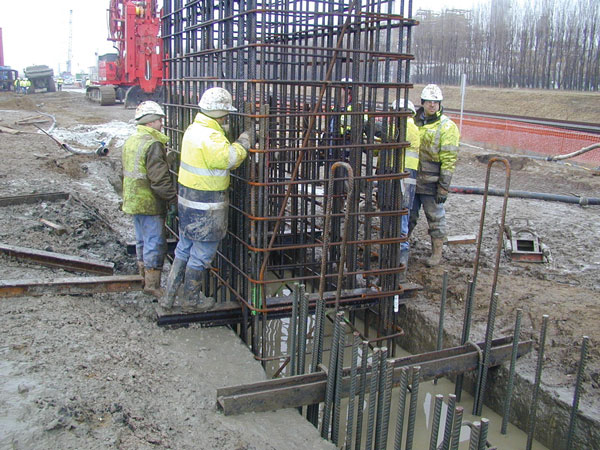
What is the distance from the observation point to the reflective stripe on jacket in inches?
174

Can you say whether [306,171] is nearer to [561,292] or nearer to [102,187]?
[561,292]

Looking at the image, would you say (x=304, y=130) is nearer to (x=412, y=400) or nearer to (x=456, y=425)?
(x=412, y=400)

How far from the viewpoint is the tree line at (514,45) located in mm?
31016

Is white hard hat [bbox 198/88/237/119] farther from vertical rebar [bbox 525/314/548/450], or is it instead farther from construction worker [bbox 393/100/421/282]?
vertical rebar [bbox 525/314/548/450]

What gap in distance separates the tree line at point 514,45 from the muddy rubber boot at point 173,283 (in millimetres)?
28474

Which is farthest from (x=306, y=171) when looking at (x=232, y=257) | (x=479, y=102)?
(x=479, y=102)

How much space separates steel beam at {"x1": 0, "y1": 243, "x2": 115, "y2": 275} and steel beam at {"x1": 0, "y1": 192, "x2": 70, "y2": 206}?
211cm

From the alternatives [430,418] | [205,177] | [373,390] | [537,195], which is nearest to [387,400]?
[373,390]

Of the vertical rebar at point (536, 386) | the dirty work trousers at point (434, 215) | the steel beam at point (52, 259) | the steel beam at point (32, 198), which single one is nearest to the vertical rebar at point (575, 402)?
the vertical rebar at point (536, 386)

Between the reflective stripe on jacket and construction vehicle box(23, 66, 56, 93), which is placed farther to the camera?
construction vehicle box(23, 66, 56, 93)

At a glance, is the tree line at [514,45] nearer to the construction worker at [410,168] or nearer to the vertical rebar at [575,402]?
the construction worker at [410,168]

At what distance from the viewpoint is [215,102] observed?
4.48 meters

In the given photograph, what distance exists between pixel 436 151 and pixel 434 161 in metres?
0.13

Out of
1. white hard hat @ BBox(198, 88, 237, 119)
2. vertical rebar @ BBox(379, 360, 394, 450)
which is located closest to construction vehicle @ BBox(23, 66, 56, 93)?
white hard hat @ BBox(198, 88, 237, 119)
